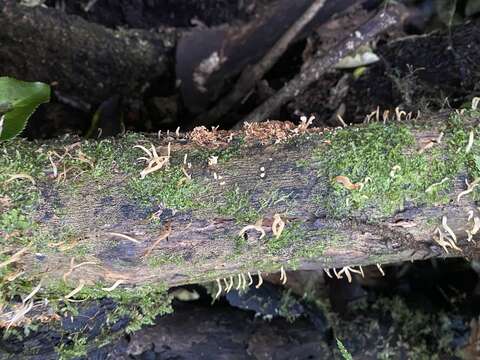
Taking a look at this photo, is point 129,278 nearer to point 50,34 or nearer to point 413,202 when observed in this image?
point 413,202

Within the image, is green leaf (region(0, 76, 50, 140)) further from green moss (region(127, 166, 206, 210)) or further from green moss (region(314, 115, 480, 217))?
green moss (region(314, 115, 480, 217))

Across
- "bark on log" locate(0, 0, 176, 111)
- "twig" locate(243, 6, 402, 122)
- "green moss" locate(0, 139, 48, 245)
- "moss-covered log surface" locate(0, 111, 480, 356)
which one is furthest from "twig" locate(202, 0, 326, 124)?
"green moss" locate(0, 139, 48, 245)

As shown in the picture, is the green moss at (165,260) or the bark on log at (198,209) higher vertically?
the bark on log at (198,209)

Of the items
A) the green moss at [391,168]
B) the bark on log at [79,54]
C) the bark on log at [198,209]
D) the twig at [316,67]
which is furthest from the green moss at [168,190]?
the bark on log at [79,54]

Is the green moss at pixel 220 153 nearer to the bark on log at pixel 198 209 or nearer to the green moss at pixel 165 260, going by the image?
the bark on log at pixel 198 209

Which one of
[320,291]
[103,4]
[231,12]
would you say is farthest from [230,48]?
[320,291]

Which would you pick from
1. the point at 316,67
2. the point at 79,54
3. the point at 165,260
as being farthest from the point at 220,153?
the point at 79,54

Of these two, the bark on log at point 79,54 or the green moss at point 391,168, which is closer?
the green moss at point 391,168
